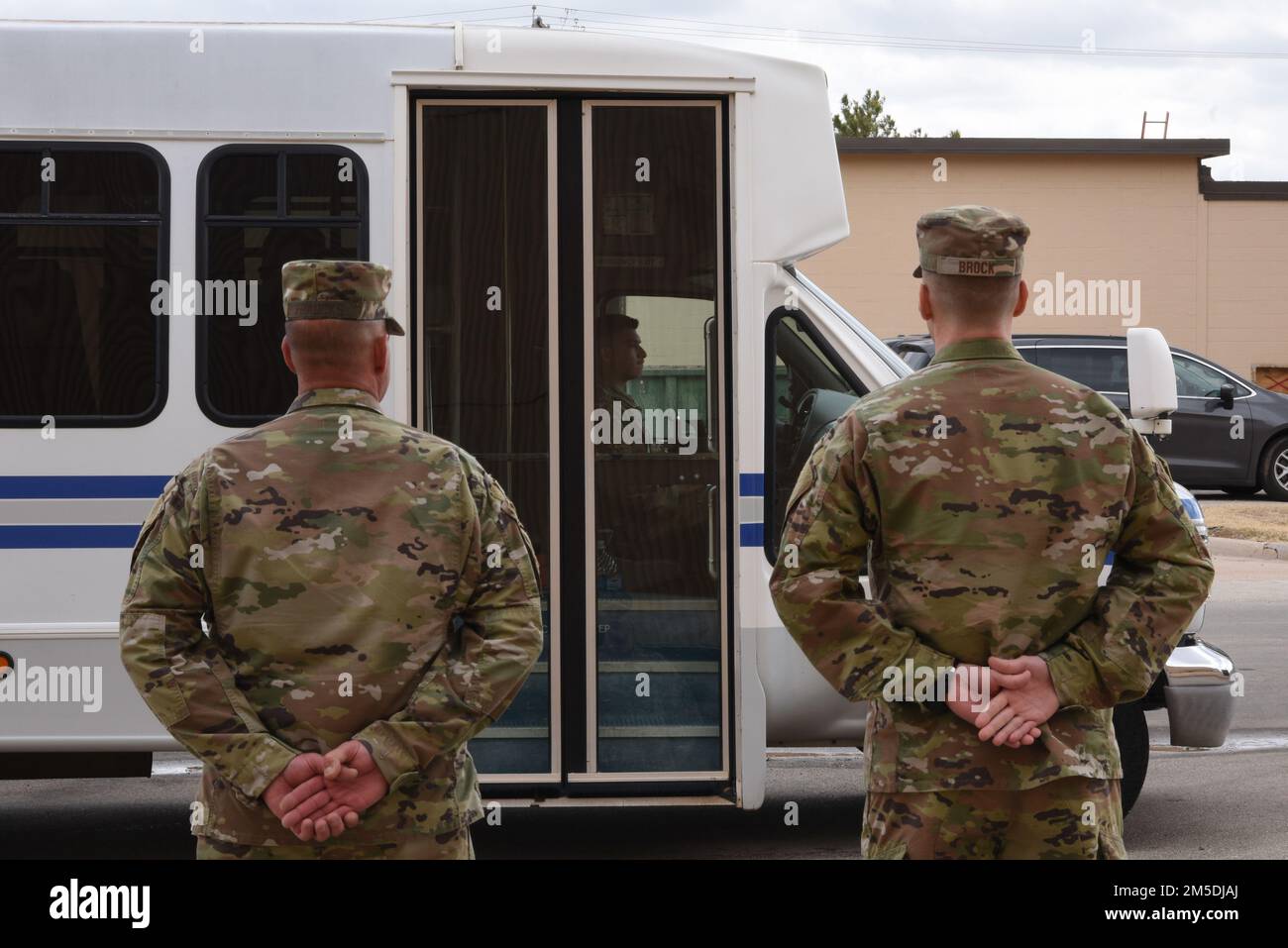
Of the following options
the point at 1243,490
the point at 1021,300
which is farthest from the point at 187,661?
the point at 1243,490

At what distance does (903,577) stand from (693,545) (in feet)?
9.50

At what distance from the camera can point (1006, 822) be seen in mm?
3137

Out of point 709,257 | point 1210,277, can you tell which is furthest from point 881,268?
point 709,257

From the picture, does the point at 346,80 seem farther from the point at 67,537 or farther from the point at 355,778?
the point at 355,778

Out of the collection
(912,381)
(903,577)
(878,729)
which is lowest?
(878,729)

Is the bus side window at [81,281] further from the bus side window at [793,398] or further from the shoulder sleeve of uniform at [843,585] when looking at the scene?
the shoulder sleeve of uniform at [843,585]

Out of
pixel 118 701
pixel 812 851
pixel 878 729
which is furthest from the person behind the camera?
pixel 812 851

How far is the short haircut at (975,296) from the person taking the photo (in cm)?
323

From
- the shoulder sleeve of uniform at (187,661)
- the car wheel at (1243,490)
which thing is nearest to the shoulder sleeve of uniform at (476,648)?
the shoulder sleeve of uniform at (187,661)

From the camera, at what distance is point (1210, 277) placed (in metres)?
29.0

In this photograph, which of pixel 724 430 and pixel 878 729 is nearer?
pixel 878 729

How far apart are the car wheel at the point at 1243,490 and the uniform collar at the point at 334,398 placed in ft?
58.6

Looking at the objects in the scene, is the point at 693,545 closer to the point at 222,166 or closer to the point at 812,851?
the point at 812,851
